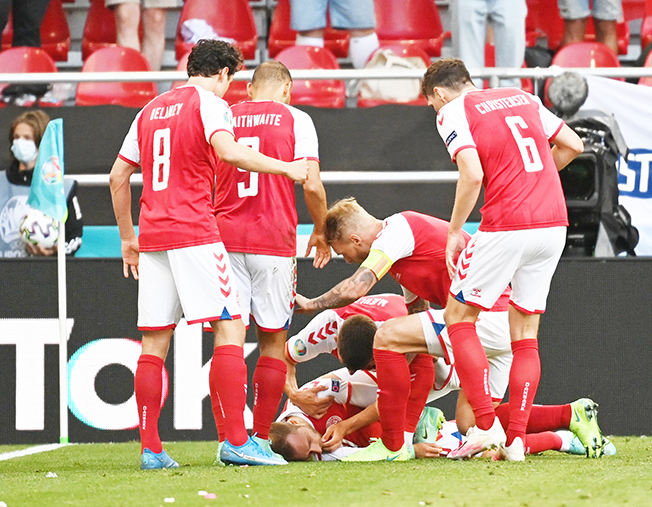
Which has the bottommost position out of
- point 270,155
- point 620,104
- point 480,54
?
point 270,155

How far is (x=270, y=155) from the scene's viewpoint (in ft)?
15.0

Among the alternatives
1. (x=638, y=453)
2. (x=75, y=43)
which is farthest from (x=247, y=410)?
(x=75, y=43)

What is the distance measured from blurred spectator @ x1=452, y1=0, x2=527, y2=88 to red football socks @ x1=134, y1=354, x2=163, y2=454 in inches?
154

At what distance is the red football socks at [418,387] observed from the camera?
4555mm

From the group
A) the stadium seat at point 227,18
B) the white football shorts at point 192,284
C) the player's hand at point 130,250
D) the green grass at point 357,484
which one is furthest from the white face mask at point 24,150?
the stadium seat at point 227,18

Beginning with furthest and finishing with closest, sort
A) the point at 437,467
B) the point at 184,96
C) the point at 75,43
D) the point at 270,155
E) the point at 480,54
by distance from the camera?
the point at 75,43 < the point at 480,54 < the point at 270,155 < the point at 184,96 < the point at 437,467

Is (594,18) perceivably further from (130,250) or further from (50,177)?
(130,250)

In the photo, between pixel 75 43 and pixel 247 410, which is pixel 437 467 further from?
pixel 75 43

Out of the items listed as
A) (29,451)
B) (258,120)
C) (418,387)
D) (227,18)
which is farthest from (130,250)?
(227,18)

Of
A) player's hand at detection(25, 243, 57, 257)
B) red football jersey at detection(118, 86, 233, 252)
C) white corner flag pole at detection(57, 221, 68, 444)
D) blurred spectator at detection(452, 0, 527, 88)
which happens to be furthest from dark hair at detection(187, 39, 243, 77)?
blurred spectator at detection(452, 0, 527, 88)

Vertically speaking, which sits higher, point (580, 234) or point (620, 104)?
point (620, 104)

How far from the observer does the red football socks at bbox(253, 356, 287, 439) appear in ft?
15.0

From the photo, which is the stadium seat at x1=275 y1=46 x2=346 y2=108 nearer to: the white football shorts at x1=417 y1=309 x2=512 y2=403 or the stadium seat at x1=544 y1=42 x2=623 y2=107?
the stadium seat at x1=544 y1=42 x2=623 y2=107

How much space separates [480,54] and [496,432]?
3.80 m
